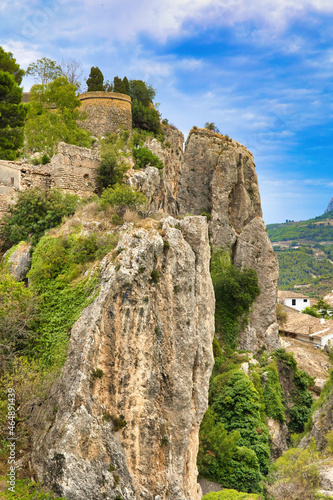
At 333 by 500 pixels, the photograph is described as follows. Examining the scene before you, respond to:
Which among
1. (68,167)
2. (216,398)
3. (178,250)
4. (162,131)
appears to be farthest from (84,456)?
(162,131)

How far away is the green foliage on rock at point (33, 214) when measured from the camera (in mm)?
18953

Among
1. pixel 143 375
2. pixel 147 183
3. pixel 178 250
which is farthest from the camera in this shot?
pixel 147 183

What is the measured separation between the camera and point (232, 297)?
114ft

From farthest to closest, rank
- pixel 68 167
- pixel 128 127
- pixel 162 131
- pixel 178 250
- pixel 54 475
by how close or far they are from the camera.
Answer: pixel 162 131 < pixel 128 127 < pixel 68 167 < pixel 178 250 < pixel 54 475

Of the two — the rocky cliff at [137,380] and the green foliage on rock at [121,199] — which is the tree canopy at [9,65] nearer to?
the green foliage on rock at [121,199]

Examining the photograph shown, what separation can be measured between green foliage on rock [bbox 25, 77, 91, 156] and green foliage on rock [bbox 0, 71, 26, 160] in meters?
1.85

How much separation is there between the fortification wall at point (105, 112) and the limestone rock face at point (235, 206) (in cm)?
895

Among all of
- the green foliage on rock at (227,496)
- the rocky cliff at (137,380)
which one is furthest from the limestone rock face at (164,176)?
the green foliage on rock at (227,496)

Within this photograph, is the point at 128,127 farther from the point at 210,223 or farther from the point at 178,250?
the point at 178,250

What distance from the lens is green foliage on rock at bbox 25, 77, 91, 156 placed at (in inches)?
1093

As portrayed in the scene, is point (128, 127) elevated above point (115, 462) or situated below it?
above

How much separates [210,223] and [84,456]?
28916 millimetres

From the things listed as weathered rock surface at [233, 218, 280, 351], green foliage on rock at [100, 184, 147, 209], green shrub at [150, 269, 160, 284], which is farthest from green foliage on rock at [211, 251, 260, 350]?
green shrub at [150, 269, 160, 284]

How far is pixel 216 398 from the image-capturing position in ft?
89.6
